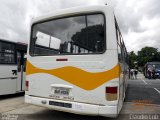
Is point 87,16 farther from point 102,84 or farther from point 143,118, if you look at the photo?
point 143,118

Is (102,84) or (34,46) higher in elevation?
(34,46)

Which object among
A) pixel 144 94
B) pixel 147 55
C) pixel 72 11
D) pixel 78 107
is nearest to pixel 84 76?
pixel 78 107

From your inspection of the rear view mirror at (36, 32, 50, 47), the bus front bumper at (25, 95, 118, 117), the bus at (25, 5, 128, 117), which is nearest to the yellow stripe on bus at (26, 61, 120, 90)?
the bus at (25, 5, 128, 117)

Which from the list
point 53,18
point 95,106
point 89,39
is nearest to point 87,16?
point 89,39

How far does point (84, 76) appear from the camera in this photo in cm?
639

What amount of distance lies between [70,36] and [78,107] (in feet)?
6.53

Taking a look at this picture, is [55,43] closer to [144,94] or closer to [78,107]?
[78,107]

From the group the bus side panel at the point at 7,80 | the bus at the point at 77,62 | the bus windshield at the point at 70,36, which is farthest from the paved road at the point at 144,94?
the bus windshield at the point at 70,36

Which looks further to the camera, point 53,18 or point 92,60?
point 53,18

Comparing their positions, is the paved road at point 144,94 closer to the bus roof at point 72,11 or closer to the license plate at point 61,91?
the license plate at point 61,91

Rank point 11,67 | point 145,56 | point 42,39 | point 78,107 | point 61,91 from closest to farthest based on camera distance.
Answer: point 78,107 < point 61,91 < point 42,39 < point 11,67 < point 145,56

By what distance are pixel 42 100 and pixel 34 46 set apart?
175 cm

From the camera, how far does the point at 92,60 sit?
20.7 feet

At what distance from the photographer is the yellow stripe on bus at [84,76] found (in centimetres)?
611
